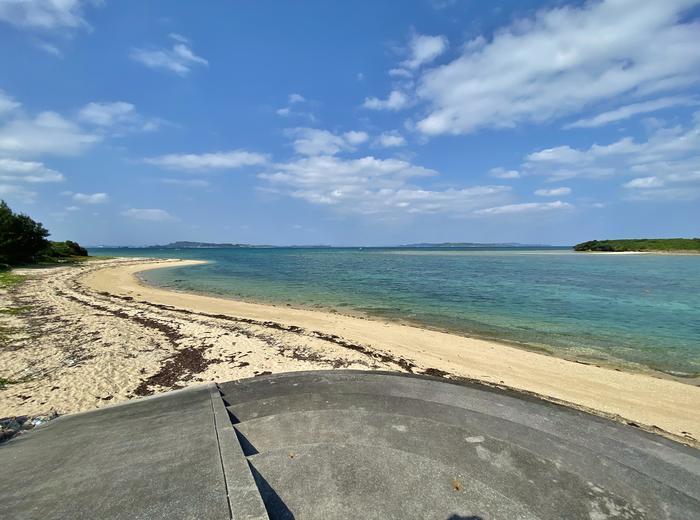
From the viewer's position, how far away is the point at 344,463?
4.22 m

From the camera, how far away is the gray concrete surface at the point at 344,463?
11.5ft

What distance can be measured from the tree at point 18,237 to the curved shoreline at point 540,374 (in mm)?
43590

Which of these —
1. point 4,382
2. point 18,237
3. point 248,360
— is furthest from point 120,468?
point 18,237

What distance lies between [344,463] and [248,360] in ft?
22.5

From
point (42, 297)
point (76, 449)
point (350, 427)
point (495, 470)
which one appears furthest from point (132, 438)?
point (42, 297)

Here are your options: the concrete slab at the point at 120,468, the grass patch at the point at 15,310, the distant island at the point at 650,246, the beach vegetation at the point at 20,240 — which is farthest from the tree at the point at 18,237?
the distant island at the point at 650,246

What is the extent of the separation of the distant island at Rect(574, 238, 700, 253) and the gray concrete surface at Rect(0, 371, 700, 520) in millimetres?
146994

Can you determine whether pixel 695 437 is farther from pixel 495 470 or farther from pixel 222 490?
pixel 222 490

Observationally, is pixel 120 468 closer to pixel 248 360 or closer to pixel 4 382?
pixel 248 360

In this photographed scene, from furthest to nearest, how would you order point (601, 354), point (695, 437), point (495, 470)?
point (601, 354), point (695, 437), point (495, 470)

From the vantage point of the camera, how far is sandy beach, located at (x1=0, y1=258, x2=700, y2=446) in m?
7.72

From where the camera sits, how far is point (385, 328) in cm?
1535

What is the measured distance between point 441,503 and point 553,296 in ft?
86.2

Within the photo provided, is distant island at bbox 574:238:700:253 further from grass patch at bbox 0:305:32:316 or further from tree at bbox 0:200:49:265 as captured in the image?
tree at bbox 0:200:49:265
